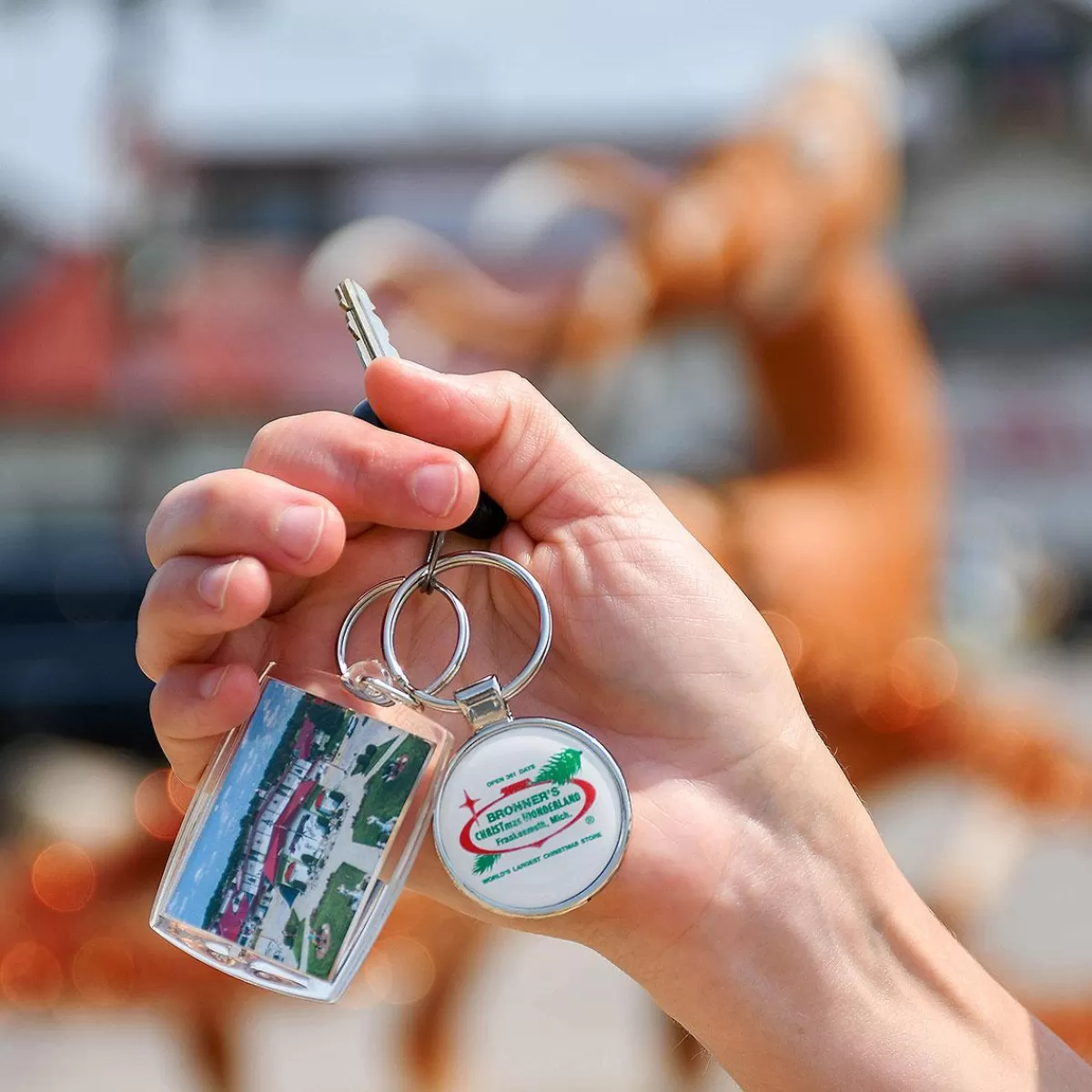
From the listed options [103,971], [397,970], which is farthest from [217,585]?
[397,970]

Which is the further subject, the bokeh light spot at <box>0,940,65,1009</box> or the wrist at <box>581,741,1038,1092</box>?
the bokeh light spot at <box>0,940,65,1009</box>

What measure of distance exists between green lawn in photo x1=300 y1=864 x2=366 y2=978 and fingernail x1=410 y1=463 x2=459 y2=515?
20cm

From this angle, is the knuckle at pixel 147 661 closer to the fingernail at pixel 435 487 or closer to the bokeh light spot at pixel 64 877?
the fingernail at pixel 435 487

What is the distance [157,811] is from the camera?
2.06 m

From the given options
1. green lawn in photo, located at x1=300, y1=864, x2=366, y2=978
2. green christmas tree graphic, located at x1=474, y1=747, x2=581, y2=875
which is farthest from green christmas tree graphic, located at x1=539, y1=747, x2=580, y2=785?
green lawn in photo, located at x1=300, y1=864, x2=366, y2=978

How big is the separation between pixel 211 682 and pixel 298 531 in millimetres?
106

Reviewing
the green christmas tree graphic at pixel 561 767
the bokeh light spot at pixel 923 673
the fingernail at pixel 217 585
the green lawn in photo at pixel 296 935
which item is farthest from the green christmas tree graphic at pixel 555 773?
the bokeh light spot at pixel 923 673

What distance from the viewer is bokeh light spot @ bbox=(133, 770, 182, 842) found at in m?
2.04

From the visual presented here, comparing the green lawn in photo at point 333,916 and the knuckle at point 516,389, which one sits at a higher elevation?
the knuckle at point 516,389

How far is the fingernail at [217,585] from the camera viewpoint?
71 centimetres

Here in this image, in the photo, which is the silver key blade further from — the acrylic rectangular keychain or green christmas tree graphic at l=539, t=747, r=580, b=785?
green christmas tree graphic at l=539, t=747, r=580, b=785

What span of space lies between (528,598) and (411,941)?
55.6 inches

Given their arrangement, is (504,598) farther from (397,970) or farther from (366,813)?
(397,970)

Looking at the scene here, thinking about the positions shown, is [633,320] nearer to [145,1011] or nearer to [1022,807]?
[1022,807]
